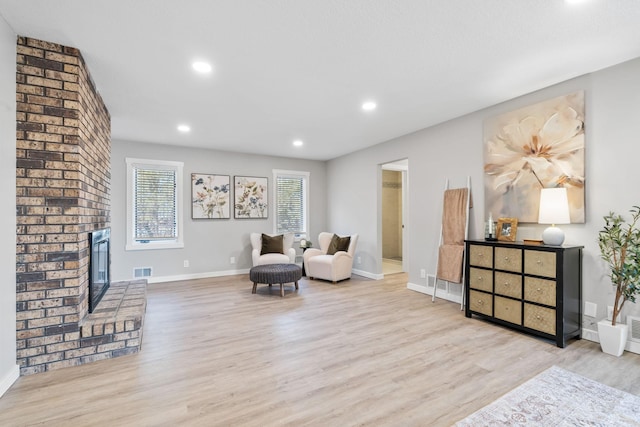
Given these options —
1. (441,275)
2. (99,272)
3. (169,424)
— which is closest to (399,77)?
(441,275)

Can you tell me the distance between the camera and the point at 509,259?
3.21m

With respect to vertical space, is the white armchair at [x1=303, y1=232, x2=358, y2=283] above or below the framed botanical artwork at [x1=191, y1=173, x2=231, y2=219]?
below

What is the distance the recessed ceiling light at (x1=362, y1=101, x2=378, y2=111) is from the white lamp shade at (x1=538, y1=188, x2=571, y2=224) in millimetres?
2032

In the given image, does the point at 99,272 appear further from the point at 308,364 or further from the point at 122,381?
the point at 308,364

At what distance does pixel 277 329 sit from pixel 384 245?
527 centimetres

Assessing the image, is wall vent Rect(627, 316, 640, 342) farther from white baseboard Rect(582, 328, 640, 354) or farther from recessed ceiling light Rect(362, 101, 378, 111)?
recessed ceiling light Rect(362, 101, 378, 111)

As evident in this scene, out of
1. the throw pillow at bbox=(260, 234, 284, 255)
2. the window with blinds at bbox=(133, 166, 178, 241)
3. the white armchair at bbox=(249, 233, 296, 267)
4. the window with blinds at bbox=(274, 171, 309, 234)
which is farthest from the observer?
the window with blinds at bbox=(274, 171, 309, 234)

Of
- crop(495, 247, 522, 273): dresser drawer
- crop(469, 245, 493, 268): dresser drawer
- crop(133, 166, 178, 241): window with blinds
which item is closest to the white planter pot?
crop(495, 247, 522, 273): dresser drawer

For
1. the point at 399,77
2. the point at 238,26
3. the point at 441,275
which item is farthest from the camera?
the point at 441,275

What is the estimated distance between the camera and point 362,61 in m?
2.72

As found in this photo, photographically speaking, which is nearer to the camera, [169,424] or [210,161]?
[169,424]

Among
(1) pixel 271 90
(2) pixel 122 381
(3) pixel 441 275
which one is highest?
(1) pixel 271 90

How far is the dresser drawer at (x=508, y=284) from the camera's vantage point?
3129 millimetres

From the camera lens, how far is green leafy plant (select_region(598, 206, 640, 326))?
2.53 metres
